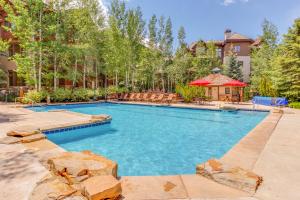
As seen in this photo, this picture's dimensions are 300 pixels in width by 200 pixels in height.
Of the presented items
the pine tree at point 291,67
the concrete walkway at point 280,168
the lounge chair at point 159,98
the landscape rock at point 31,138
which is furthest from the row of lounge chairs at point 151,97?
the landscape rock at point 31,138

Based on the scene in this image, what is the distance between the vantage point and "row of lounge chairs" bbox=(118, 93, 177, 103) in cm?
2012

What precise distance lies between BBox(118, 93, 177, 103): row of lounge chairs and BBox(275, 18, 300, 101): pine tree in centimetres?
945

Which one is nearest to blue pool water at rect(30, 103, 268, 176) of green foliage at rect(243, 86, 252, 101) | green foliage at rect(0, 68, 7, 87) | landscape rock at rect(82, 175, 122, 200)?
landscape rock at rect(82, 175, 122, 200)

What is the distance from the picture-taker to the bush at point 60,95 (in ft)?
62.1

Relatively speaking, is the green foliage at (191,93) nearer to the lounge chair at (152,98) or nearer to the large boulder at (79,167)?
the lounge chair at (152,98)

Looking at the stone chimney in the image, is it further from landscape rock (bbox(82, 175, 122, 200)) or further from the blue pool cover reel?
landscape rock (bbox(82, 175, 122, 200))

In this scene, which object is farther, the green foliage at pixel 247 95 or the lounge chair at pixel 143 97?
the green foliage at pixel 247 95

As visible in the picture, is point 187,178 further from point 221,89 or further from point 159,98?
point 221,89

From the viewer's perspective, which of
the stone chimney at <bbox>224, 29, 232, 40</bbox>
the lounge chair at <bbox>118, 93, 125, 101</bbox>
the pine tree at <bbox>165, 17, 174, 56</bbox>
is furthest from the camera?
the stone chimney at <bbox>224, 29, 232, 40</bbox>

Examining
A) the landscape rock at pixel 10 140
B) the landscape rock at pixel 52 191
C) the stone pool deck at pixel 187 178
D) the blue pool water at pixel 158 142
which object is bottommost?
the blue pool water at pixel 158 142

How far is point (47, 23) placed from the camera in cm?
1855

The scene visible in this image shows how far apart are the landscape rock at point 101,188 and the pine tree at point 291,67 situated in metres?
18.4

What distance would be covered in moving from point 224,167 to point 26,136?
17.4ft

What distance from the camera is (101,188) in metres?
2.73
